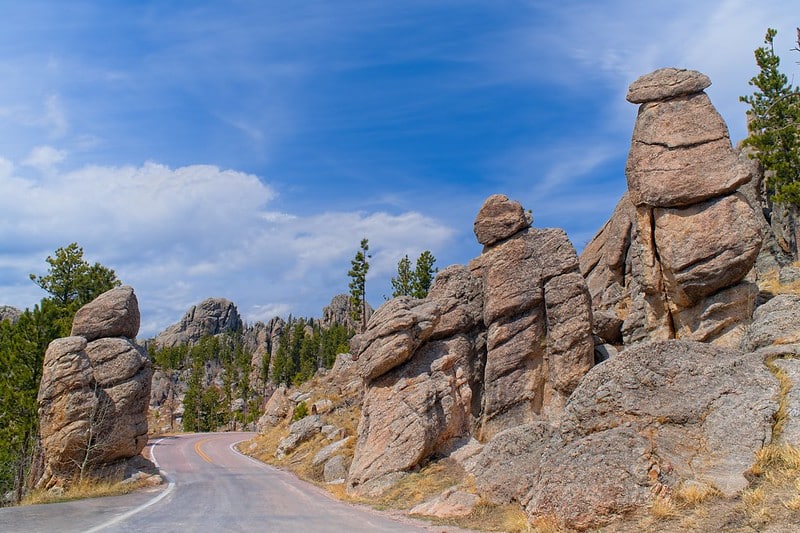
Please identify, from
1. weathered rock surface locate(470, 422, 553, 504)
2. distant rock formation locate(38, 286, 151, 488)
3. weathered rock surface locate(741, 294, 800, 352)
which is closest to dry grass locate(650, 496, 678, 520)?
weathered rock surface locate(470, 422, 553, 504)

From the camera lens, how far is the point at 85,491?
2402 cm

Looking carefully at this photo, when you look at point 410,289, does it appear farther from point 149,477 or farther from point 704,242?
point 704,242

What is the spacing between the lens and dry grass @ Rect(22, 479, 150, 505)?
73.2 feet

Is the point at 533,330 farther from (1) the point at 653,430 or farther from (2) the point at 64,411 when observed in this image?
(2) the point at 64,411

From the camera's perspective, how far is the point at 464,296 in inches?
1113

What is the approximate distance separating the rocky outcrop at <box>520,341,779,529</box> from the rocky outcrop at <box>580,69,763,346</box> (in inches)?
323

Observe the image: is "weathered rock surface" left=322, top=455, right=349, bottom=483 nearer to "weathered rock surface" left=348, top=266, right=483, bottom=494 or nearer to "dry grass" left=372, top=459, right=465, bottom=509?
"weathered rock surface" left=348, top=266, right=483, bottom=494

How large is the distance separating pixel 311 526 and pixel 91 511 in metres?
6.91

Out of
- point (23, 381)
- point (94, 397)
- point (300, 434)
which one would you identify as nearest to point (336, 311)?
point (300, 434)

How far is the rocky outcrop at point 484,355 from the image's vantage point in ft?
77.6

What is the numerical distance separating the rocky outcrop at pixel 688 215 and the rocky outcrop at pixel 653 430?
26.9 ft

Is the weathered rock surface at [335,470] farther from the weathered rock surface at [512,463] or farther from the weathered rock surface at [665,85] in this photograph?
the weathered rock surface at [665,85]

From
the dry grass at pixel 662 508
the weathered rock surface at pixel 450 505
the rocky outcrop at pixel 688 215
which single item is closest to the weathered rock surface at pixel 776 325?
the rocky outcrop at pixel 688 215

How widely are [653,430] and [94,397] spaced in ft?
85.6
